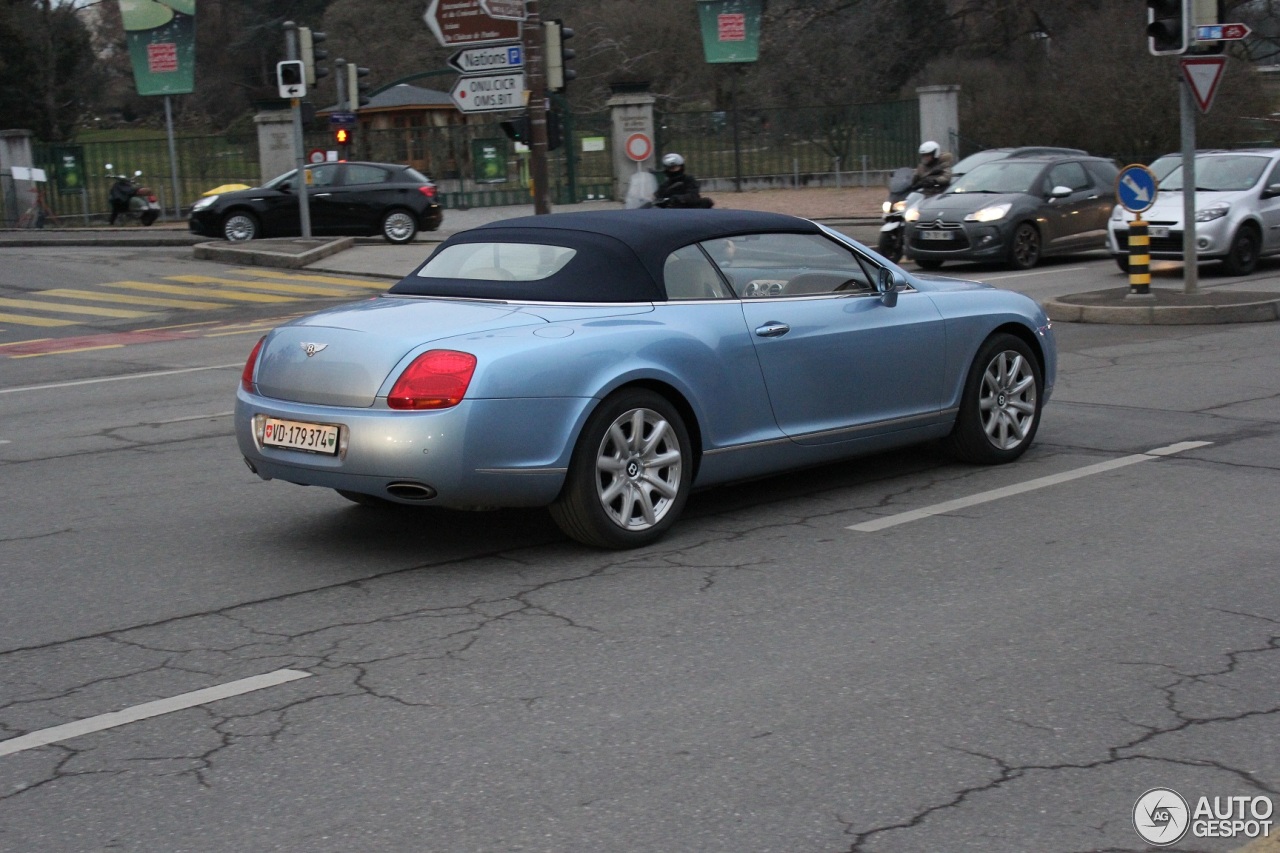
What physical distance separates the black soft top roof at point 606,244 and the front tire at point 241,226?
22201mm

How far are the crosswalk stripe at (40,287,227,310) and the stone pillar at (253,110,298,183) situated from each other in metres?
12.8

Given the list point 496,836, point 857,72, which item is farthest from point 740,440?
point 857,72

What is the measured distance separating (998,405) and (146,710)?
5088 mm

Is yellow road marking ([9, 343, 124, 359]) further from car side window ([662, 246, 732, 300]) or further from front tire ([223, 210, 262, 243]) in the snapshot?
front tire ([223, 210, 262, 243])

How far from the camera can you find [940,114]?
39594mm

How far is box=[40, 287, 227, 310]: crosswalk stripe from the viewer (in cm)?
2114

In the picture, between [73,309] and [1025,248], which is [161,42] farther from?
[1025,248]

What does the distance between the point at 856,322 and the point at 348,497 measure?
267cm

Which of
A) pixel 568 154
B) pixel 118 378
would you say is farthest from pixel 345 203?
pixel 118 378

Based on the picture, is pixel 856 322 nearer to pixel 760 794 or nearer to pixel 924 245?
pixel 760 794

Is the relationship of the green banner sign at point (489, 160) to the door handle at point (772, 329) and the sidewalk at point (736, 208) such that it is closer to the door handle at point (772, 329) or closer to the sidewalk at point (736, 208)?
the sidewalk at point (736, 208)

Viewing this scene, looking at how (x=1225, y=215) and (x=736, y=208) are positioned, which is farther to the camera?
(x=736, y=208)

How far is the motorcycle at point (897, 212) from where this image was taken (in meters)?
20.6

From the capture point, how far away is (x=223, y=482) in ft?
27.7
